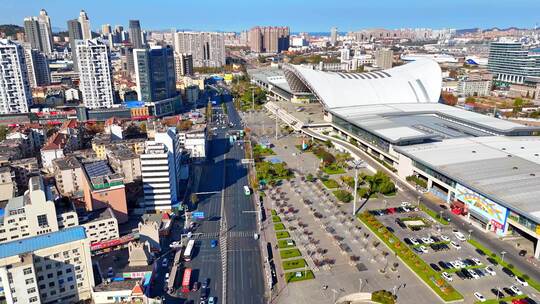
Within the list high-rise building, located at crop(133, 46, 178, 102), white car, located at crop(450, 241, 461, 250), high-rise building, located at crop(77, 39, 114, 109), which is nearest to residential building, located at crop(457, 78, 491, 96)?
high-rise building, located at crop(133, 46, 178, 102)

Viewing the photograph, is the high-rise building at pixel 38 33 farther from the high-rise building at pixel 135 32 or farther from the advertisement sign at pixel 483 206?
the advertisement sign at pixel 483 206

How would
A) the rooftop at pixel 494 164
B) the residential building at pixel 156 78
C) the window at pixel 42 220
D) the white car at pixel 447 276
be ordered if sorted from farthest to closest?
the residential building at pixel 156 78, the rooftop at pixel 494 164, the window at pixel 42 220, the white car at pixel 447 276

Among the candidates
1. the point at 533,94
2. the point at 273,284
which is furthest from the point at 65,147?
the point at 533,94

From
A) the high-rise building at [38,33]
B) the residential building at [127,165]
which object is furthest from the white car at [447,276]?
the high-rise building at [38,33]

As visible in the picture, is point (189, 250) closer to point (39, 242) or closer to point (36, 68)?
point (39, 242)

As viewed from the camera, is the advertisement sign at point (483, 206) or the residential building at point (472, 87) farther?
the residential building at point (472, 87)

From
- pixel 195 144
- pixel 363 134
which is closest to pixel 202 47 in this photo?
pixel 195 144

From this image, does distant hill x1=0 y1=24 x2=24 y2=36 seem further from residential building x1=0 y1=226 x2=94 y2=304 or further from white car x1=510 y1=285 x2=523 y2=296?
white car x1=510 y1=285 x2=523 y2=296
